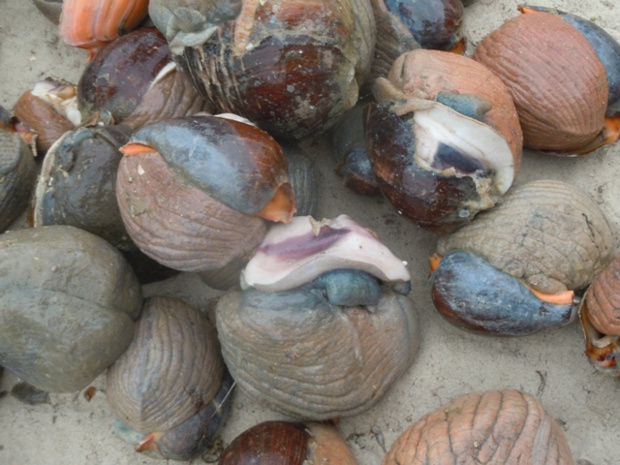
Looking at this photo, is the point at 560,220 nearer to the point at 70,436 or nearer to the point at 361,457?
the point at 361,457

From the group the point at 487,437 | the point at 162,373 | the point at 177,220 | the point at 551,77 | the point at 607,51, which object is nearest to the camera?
the point at 487,437

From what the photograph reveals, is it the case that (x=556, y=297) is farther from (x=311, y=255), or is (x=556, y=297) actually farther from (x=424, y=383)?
(x=311, y=255)

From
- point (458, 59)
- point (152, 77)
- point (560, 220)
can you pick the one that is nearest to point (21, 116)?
point (152, 77)

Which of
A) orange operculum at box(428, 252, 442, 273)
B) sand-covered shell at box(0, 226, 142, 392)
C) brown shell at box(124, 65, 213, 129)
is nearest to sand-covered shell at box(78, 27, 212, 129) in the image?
brown shell at box(124, 65, 213, 129)

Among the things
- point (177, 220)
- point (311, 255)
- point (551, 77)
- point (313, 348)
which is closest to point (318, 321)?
point (313, 348)

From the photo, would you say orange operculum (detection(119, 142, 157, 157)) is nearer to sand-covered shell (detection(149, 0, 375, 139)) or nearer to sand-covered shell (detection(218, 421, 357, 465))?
sand-covered shell (detection(149, 0, 375, 139))
